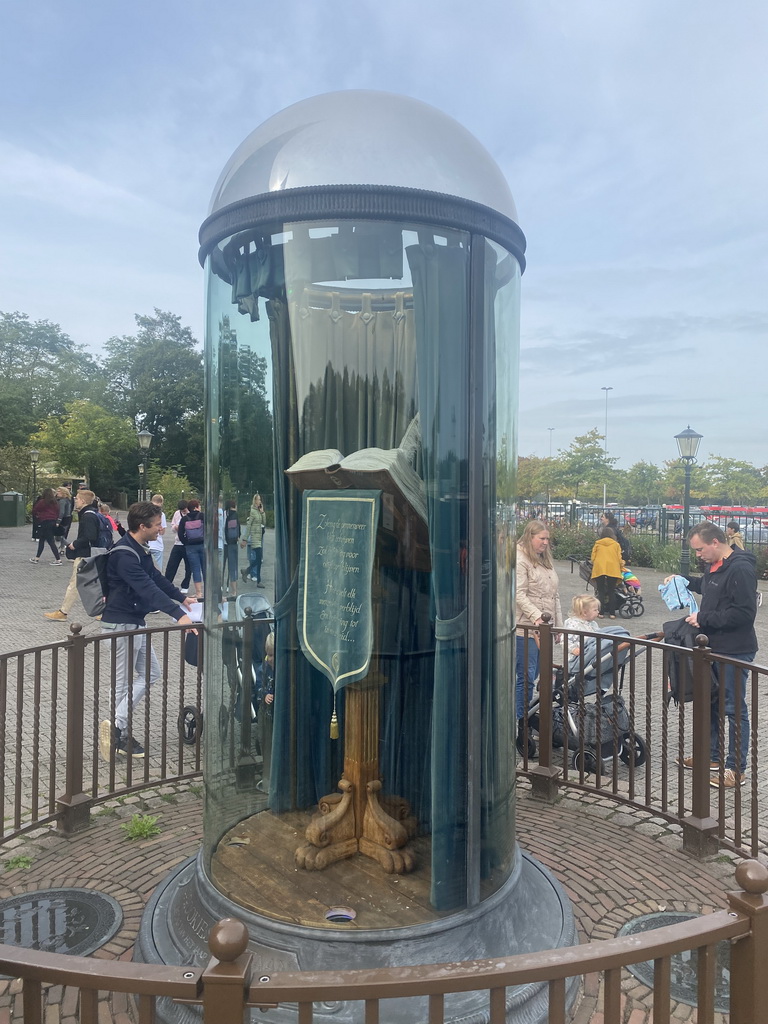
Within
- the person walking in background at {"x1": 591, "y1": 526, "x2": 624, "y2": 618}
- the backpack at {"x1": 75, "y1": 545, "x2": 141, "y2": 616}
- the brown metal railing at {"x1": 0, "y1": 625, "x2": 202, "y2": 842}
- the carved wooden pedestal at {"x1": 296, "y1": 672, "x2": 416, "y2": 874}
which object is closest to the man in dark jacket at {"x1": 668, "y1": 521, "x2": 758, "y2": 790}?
the carved wooden pedestal at {"x1": 296, "y1": 672, "x2": 416, "y2": 874}

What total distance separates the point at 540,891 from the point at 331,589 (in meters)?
1.77

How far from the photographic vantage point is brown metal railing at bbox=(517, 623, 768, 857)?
4.38 metres

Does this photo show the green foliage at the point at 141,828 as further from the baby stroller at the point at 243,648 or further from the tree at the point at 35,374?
the tree at the point at 35,374

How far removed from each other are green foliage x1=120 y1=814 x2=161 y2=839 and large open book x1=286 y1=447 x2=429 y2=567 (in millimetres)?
2685

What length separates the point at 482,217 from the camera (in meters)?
3.09

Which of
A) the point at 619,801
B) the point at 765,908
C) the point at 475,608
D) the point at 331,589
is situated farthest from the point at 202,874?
the point at 619,801

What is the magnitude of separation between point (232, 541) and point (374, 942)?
1.83 m

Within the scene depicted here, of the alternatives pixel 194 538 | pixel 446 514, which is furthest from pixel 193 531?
pixel 446 514

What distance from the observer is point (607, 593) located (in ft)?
44.4

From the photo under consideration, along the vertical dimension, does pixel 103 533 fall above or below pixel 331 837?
above

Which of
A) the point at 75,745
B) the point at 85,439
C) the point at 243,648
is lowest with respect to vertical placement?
the point at 75,745

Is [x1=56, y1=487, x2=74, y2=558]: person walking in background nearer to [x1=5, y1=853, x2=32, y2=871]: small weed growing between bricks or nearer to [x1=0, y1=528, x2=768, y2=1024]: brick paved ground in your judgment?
[x1=0, y1=528, x2=768, y2=1024]: brick paved ground

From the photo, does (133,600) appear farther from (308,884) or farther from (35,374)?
(35,374)

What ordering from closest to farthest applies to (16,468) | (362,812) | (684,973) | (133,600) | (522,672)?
(684,973)
(362,812)
(133,600)
(522,672)
(16,468)
